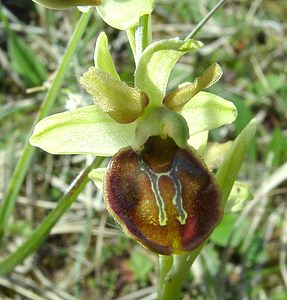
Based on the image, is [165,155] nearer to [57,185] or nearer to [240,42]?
[57,185]

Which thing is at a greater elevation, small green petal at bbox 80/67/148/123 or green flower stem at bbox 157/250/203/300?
small green petal at bbox 80/67/148/123

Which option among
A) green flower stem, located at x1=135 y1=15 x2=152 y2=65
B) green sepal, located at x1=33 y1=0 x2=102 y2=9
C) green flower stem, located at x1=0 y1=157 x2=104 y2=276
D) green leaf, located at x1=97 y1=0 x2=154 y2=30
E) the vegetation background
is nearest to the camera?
green sepal, located at x1=33 y1=0 x2=102 y2=9

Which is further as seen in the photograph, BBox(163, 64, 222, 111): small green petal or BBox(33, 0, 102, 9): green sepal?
BBox(163, 64, 222, 111): small green petal

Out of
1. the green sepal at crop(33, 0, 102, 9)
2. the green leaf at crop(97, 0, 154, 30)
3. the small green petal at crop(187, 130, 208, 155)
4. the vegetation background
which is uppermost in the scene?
the green sepal at crop(33, 0, 102, 9)

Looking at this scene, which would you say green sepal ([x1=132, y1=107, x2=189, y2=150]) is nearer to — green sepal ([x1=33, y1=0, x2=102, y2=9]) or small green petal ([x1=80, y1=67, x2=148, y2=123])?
small green petal ([x1=80, y1=67, x2=148, y2=123])

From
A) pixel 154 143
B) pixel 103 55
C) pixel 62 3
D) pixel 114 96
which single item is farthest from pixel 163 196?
pixel 62 3

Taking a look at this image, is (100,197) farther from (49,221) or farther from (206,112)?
(206,112)

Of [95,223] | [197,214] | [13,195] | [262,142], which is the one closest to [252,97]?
[262,142]

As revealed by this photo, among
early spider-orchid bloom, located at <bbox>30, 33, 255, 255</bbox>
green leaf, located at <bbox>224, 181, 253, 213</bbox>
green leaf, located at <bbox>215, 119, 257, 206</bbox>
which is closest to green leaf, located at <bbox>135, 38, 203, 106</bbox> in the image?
early spider-orchid bloom, located at <bbox>30, 33, 255, 255</bbox>
